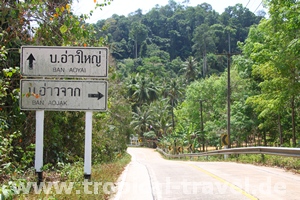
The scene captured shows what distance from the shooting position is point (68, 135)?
49.0 ft

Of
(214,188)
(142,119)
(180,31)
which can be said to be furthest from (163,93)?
(214,188)

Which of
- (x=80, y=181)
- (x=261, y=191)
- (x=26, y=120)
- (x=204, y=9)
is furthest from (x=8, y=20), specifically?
(x=204, y=9)

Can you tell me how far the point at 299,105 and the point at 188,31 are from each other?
435 ft

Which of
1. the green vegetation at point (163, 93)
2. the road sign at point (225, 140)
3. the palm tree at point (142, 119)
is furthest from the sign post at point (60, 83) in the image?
the palm tree at point (142, 119)

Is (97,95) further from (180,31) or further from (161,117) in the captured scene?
(180,31)

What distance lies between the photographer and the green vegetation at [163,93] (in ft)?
34.1

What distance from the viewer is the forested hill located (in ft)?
440

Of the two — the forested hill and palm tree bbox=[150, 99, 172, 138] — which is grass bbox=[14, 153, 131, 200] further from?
the forested hill

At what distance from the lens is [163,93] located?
96.2 m

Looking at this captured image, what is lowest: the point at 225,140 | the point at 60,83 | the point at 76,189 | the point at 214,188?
the point at 214,188

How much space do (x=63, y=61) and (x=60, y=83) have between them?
51 cm

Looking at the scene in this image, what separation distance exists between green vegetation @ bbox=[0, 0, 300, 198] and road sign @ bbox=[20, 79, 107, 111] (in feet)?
2.39

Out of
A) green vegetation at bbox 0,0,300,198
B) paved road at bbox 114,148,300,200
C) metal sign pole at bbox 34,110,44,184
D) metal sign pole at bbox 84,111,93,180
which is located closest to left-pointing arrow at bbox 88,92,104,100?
metal sign pole at bbox 84,111,93,180

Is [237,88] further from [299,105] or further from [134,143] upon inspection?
[134,143]
